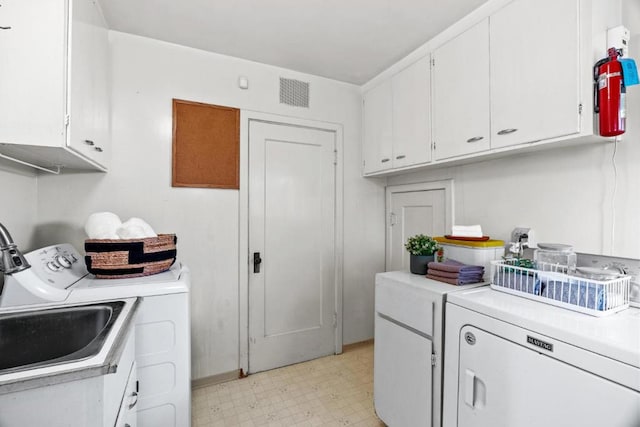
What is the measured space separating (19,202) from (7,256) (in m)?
0.84

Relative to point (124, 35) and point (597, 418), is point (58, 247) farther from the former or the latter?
point (597, 418)

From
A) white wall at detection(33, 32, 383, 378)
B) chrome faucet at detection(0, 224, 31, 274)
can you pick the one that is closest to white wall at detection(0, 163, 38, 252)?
white wall at detection(33, 32, 383, 378)

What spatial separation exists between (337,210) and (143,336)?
6.07 ft

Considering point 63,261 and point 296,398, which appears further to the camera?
point 296,398

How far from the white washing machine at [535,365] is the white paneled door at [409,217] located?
3.38 ft

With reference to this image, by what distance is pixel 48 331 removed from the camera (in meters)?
1.20

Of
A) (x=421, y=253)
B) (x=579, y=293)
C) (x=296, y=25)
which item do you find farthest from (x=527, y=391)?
(x=296, y=25)

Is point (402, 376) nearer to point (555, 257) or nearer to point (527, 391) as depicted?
point (527, 391)

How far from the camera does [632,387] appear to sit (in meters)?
0.87

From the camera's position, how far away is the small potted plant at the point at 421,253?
1905 mm

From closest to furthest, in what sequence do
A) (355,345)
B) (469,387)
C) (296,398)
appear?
(469,387), (296,398), (355,345)

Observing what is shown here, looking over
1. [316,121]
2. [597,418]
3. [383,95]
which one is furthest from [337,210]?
[597,418]

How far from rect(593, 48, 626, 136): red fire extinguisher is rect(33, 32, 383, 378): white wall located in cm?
192

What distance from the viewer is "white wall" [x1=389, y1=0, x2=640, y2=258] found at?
141 centimetres
